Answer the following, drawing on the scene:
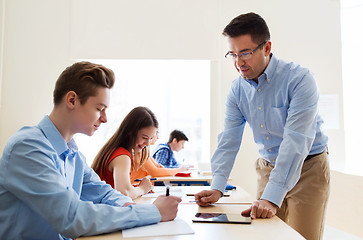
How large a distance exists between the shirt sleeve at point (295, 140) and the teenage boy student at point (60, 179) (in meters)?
0.43

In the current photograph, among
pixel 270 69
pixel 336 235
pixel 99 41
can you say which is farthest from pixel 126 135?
pixel 99 41

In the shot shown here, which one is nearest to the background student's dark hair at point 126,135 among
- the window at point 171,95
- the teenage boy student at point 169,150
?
the teenage boy student at point 169,150

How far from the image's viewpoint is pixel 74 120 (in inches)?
45.8

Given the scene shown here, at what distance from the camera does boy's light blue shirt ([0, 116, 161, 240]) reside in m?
0.92

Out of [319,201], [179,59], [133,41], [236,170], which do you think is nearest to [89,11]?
[133,41]

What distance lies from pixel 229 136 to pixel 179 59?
2.75 metres

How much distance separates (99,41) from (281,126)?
3.29 meters

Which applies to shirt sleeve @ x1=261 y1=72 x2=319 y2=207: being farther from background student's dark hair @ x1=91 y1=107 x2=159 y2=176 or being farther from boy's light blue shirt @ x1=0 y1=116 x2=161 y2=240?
background student's dark hair @ x1=91 y1=107 x2=159 y2=176

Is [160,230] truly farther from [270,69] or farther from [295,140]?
[270,69]

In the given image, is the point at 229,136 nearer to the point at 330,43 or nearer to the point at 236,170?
the point at 236,170

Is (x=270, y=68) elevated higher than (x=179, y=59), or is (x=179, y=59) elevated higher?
(x=179, y=59)

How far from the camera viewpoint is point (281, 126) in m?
1.52

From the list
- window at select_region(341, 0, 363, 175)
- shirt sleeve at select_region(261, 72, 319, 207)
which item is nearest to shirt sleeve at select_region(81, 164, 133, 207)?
shirt sleeve at select_region(261, 72, 319, 207)

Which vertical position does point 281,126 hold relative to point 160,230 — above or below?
above
